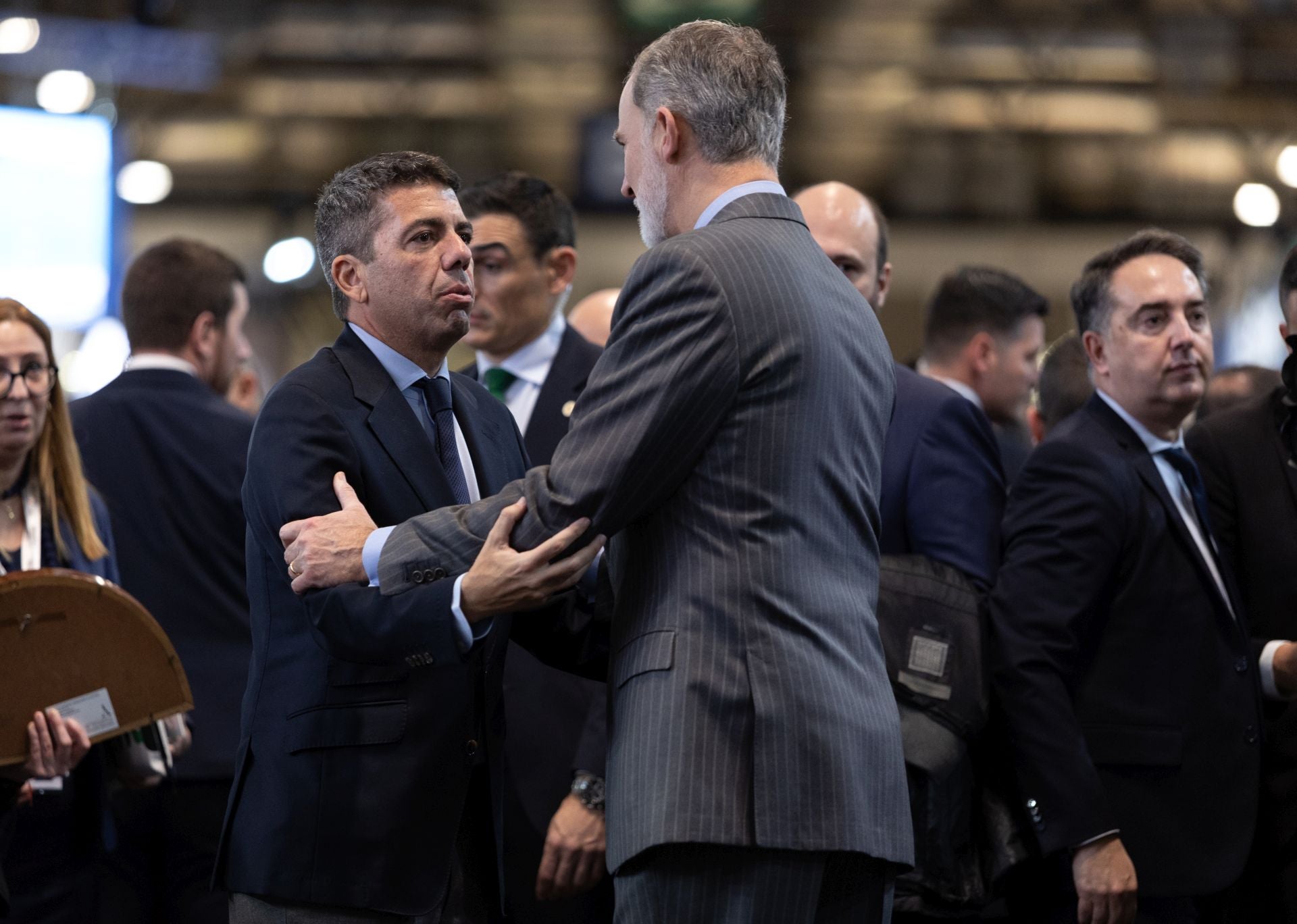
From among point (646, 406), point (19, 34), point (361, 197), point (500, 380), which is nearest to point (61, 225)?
point (19, 34)

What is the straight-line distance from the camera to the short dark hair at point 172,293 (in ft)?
13.0

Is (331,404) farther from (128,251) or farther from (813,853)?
(128,251)

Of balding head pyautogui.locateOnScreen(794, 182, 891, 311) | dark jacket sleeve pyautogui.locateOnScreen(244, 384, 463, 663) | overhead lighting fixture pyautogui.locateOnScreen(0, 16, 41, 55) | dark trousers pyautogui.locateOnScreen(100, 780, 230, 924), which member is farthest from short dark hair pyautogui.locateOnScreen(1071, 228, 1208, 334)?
overhead lighting fixture pyautogui.locateOnScreen(0, 16, 41, 55)

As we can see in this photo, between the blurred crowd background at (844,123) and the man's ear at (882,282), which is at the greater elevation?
the blurred crowd background at (844,123)

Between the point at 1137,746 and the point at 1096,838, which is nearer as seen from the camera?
the point at 1096,838

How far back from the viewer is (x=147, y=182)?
12.0m

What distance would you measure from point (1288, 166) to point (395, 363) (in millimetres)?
11370

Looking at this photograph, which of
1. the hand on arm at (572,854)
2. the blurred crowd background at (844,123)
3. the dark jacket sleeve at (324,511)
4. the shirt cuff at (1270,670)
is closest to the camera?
the dark jacket sleeve at (324,511)

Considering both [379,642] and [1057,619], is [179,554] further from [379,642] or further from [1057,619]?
[1057,619]

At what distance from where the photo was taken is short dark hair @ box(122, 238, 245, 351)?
3.96 meters

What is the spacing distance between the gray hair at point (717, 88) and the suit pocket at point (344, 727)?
0.93 metres

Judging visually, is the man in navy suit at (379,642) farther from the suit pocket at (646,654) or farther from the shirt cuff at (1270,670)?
the shirt cuff at (1270,670)

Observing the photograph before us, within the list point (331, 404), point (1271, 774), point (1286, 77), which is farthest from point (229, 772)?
point (1286, 77)

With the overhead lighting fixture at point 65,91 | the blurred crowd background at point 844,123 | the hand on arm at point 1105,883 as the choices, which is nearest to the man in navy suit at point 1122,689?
the hand on arm at point 1105,883
